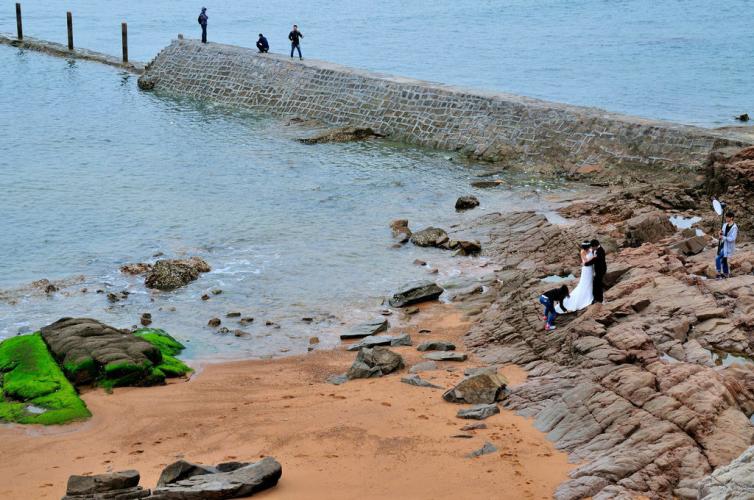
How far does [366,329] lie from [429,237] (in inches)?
238

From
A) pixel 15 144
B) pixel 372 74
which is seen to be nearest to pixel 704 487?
pixel 372 74

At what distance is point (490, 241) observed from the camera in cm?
2512

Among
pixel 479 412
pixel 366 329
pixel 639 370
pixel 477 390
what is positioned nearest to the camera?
pixel 639 370

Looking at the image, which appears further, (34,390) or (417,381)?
(34,390)

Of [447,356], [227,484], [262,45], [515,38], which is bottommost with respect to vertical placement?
[447,356]

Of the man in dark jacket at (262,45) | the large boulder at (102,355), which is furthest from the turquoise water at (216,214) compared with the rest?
the man in dark jacket at (262,45)

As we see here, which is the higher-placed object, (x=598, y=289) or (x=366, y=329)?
(x=598, y=289)

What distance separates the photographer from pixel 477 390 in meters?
14.8

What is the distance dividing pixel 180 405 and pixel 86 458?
7.77ft

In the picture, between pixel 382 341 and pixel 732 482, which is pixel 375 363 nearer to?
pixel 382 341

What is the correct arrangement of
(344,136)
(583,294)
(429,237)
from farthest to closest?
(344,136)
(429,237)
(583,294)

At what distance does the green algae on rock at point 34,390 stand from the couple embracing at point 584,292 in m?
8.08

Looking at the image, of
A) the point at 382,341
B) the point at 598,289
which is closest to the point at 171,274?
the point at 382,341

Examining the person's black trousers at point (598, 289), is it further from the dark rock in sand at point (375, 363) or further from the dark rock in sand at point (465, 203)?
the dark rock in sand at point (465, 203)
